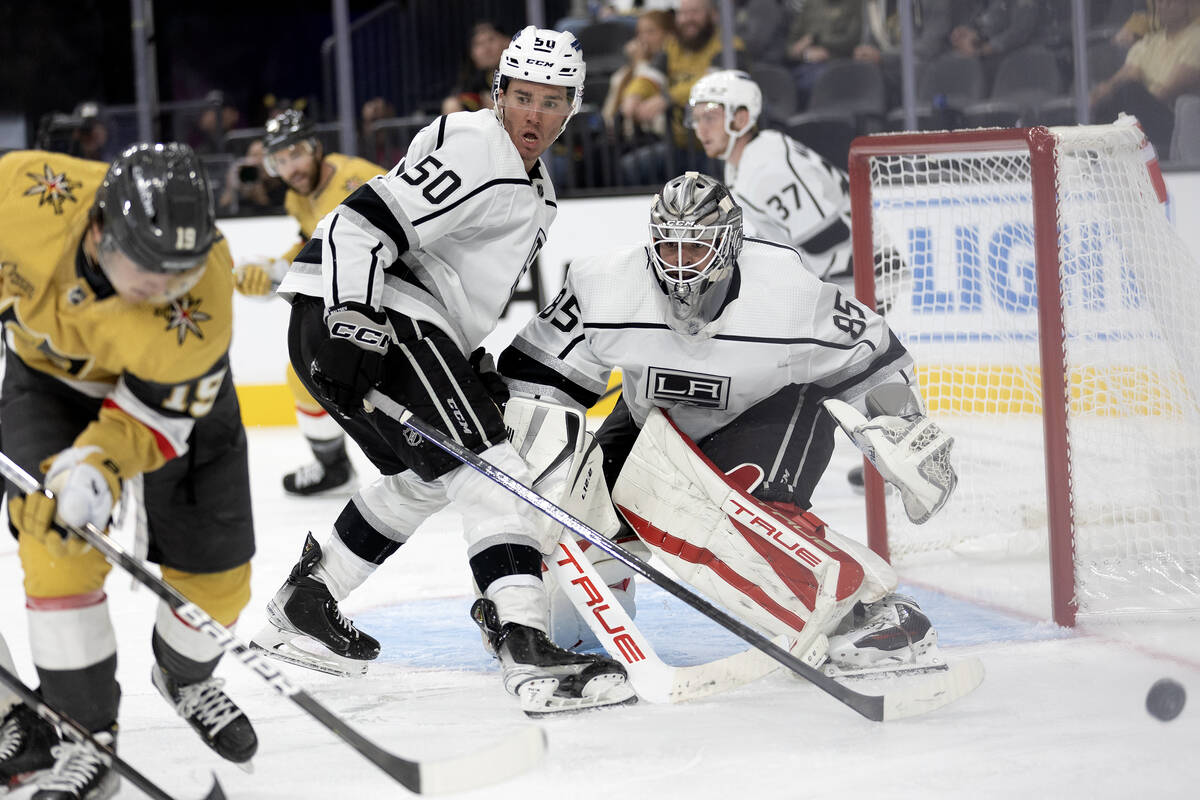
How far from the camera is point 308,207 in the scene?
15.1ft

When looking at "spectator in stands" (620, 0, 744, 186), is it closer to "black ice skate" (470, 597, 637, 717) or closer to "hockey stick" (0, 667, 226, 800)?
"black ice skate" (470, 597, 637, 717)

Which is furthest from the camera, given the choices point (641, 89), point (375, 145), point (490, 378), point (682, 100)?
point (375, 145)

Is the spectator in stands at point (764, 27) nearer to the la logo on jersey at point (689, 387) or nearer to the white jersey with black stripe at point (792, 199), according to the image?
the white jersey with black stripe at point (792, 199)

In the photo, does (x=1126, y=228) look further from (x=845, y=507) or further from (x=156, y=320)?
(x=156, y=320)

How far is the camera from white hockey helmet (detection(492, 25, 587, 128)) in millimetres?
2680

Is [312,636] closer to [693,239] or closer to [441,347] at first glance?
[441,347]

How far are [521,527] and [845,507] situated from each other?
1995mm

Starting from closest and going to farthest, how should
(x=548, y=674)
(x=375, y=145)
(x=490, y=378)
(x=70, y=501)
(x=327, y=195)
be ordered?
1. (x=70, y=501)
2. (x=548, y=674)
3. (x=490, y=378)
4. (x=327, y=195)
5. (x=375, y=145)

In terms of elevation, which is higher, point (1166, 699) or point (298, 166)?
point (298, 166)

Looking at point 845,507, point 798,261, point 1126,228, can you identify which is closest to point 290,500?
point 845,507

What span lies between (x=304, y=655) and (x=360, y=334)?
0.65 meters

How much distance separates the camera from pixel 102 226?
183 centimetres

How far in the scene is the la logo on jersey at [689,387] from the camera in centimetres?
270

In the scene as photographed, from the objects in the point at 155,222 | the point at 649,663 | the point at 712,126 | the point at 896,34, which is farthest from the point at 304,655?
the point at 896,34
